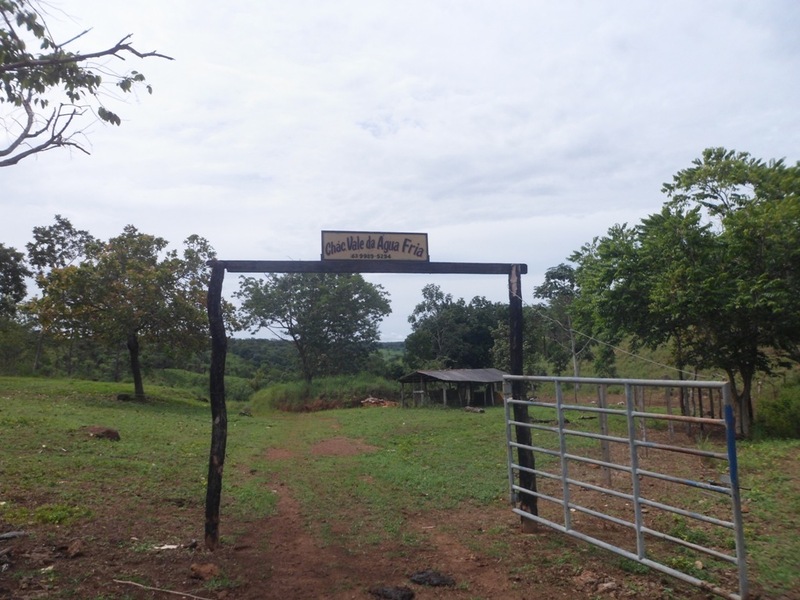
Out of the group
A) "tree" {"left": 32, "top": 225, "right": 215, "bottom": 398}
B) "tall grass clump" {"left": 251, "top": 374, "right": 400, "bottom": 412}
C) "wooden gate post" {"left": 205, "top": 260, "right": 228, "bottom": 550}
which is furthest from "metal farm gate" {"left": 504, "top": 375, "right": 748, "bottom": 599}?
"tall grass clump" {"left": 251, "top": 374, "right": 400, "bottom": 412}

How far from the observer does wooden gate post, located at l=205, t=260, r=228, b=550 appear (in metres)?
6.66

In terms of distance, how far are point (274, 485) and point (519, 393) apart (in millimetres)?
4866

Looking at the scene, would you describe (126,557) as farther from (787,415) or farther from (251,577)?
(787,415)

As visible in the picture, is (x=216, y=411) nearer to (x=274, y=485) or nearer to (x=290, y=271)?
(x=290, y=271)

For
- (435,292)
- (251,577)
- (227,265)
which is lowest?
(251,577)

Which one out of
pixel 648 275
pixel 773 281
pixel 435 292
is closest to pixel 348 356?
pixel 435 292

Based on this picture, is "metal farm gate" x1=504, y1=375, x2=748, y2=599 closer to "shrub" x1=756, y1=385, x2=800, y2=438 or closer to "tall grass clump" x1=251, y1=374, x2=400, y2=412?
"shrub" x1=756, y1=385, x2=800, y2=438

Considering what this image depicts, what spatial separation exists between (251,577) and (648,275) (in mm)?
13411

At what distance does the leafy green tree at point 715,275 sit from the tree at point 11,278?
30.7m

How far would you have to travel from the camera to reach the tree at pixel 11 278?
34.1 meters

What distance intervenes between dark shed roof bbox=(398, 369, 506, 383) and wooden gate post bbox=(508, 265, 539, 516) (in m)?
23.3

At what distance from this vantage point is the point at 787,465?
33.5ft

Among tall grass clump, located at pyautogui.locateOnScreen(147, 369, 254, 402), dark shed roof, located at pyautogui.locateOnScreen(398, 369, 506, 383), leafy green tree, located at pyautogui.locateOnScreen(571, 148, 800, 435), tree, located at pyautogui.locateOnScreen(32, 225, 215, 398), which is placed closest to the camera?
leafy green tree, located at pyautogui.locateOnScreen(571, 148, 800, 435)

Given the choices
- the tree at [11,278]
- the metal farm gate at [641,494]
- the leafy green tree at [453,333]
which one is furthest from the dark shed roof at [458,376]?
the tree at [11,278]
